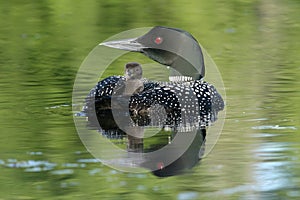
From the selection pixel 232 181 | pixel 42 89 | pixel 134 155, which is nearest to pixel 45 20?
pixel 42 89

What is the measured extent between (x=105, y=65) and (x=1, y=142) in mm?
4298

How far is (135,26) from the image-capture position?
15.6 metres

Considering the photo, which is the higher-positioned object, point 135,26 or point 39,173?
point 39,173

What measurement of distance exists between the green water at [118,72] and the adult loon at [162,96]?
0.26m

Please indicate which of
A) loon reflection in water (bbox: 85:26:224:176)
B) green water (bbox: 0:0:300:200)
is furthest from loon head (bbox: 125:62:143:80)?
green water (bbox: 0:0:300:200)

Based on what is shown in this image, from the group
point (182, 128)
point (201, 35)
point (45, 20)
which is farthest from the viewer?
point (45, 20)

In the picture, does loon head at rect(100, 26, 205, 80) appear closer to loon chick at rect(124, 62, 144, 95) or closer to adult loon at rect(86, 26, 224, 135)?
adult loon at rect(86, 26, 224, 135)

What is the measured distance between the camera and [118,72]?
11.5 m

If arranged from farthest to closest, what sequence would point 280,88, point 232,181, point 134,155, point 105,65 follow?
point 105,65 < point 280,88 < point 134,155 < point 232,181

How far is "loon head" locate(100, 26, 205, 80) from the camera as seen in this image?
9656 millimetres

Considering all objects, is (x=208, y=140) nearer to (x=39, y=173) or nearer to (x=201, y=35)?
(x=39, y=173)

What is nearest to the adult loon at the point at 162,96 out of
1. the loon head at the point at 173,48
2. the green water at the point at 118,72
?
the loon head at the point at 173,48

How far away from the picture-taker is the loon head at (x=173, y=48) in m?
9.66

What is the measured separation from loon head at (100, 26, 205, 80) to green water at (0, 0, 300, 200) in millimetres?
451
